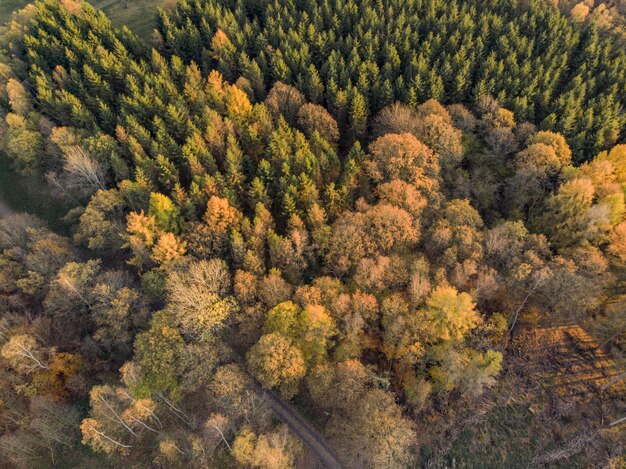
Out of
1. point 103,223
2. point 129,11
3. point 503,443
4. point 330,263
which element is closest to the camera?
point 503,443

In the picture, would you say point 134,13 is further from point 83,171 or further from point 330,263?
point 330,263

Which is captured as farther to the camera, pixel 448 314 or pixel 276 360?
pixel 276 360

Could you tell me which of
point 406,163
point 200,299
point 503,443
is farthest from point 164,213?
point 503,443

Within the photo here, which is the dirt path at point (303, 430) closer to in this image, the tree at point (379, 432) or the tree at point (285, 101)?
the tree at point (379, 432)

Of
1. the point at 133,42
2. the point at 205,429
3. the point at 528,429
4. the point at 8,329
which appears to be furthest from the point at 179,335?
the point at 133,42

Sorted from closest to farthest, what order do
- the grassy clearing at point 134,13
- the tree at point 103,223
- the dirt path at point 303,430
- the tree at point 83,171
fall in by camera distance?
1. the dirt path at point 303,430
2. the tree at point 103,223
3. the tree at point 83,171
4. the grassy clearing at point 134,13

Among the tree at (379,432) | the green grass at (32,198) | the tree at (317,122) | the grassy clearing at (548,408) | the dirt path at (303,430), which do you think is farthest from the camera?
the green grass at (32,198)

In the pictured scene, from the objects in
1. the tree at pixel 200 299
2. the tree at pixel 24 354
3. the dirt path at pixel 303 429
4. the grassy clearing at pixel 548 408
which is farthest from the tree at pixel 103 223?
the grassy clearing at pixel 548 408
